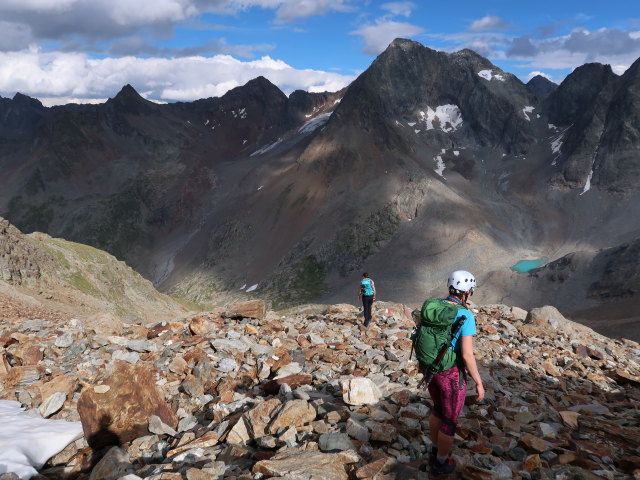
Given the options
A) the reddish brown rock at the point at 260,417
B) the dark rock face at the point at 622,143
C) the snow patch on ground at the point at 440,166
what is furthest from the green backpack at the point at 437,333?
the dark rock face at the point at 622,143

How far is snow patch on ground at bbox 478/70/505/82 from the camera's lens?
174125mm

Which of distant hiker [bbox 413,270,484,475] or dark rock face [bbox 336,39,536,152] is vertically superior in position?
dark rock face [bbox 336,39,536,152]

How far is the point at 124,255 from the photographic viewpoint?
14312cm

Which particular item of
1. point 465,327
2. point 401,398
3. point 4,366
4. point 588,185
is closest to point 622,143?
point 588,185

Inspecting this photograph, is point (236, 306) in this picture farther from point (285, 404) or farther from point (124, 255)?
point (124, 255)

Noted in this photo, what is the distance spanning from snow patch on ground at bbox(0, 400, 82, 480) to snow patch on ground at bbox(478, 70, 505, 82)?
627 feet

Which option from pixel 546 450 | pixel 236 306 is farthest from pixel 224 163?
pixel 546 450

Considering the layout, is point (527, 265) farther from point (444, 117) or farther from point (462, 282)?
point (462, 282)

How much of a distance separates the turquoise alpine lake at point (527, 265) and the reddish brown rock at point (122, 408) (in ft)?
310

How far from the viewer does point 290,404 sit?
8.27 metres

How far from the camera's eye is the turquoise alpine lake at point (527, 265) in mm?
95000

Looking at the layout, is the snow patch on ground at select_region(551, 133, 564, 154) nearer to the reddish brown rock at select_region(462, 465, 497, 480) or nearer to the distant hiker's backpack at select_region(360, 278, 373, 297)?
the distant hiker's backpack at select_region(360, 278, 373, 297)

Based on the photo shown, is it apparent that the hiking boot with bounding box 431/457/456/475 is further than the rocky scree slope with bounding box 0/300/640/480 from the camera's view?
No

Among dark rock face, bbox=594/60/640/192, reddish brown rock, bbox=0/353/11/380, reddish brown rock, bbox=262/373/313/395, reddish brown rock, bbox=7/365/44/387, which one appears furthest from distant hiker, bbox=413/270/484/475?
dark rock face, bbox=594/60/640/192
